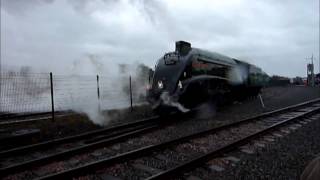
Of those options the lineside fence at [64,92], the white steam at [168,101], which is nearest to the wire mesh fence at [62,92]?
the lineside fence at [64,92]

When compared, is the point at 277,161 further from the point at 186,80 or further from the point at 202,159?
the point at 186,80

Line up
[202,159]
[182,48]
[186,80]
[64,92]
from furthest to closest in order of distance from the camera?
1. [64,92]
2. [182,48]
3. [186,80]
4. [202,159]

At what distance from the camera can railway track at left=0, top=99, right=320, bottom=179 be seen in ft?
21.4

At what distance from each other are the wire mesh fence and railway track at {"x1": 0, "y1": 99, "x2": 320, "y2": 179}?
5.41 m

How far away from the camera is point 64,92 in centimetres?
1617

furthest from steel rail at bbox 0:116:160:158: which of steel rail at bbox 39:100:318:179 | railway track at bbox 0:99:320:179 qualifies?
steel rail at bbox 39:100:318:179

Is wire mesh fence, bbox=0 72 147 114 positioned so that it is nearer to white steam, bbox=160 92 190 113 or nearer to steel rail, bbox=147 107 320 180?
white steam, bbox=160 92 190 113

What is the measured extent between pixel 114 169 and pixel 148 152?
1.40 m

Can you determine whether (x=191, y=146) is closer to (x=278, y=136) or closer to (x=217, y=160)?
(x=217, y=160)

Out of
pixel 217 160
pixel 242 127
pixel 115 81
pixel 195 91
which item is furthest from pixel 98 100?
pixel 217 160

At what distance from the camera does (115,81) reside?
58.5 ft

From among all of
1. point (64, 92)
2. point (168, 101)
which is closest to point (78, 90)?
point (64, 92)

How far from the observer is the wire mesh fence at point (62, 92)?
47.6 feet

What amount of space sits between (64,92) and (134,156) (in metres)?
9.36
